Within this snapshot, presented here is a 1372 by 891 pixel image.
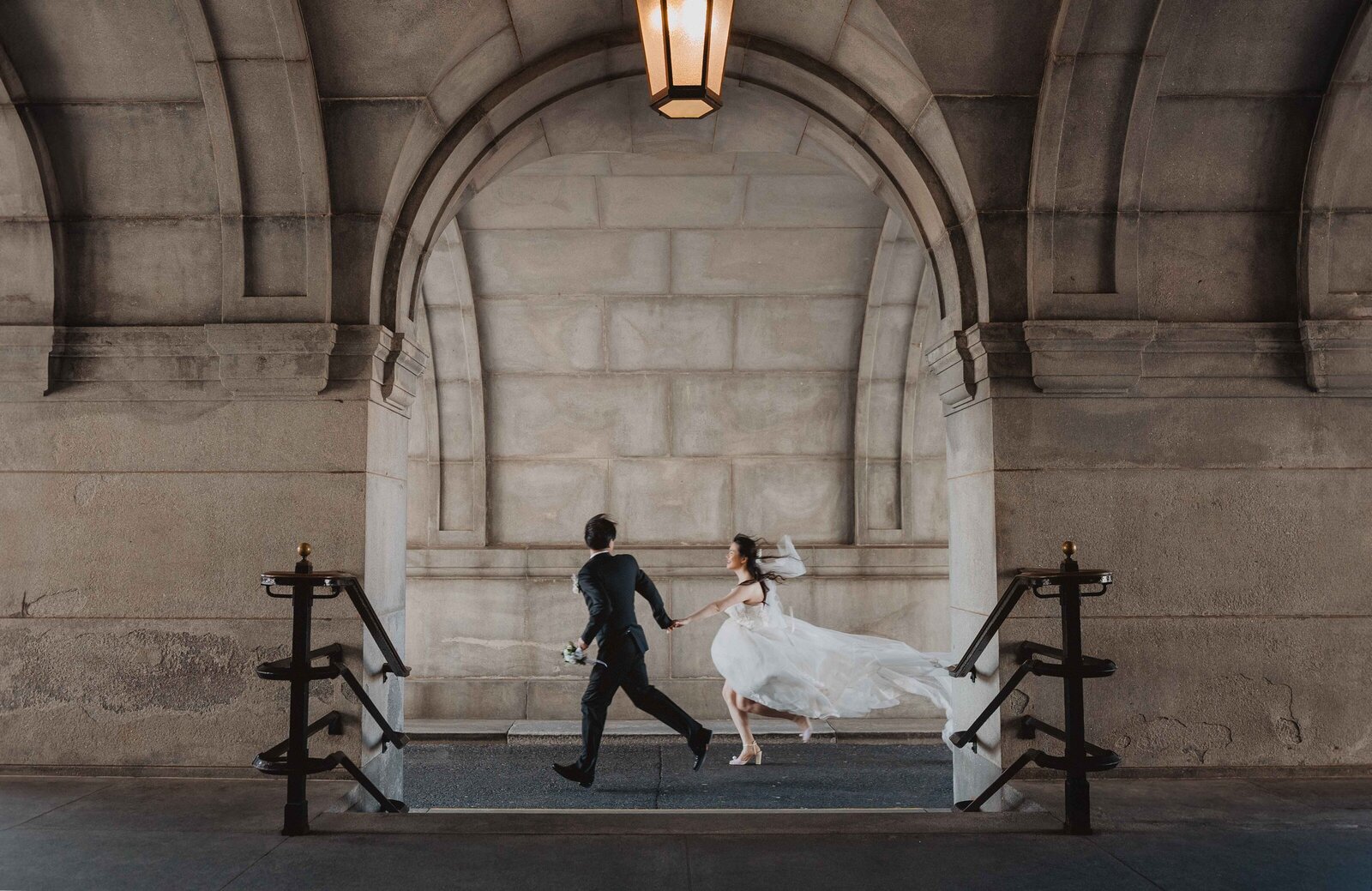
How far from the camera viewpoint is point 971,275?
4910mm

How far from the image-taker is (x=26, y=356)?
4.68m

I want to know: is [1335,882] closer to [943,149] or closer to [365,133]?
[943,149]

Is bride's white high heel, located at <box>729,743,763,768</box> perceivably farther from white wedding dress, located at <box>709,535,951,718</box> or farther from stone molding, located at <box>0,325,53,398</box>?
stone molding, located at <box>0,325,53,398</box>

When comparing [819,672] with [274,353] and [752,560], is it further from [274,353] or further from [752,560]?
[274,353]

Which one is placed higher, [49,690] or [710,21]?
[710,21]

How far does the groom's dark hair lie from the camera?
6.12 meters

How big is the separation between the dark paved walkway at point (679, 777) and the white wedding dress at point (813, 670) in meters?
0.47

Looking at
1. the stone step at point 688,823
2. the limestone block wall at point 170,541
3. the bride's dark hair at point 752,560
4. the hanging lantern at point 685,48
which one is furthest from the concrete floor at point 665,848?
the bride's dark hair at point 752,560

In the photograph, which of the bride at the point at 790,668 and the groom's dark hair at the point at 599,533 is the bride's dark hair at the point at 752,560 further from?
the groom's dark hair at the point at 599,533

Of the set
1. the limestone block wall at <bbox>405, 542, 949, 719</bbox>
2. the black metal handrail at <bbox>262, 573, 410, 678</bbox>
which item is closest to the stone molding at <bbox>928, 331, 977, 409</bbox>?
the black metal handrail at <bbox>262, 573, 410, 678</bbox>

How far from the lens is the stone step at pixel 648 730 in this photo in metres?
7.87

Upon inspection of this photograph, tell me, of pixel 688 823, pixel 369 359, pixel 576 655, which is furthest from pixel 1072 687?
pixel 369 359

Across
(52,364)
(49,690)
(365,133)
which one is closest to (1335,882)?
(365,133)

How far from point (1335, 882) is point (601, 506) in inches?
249
